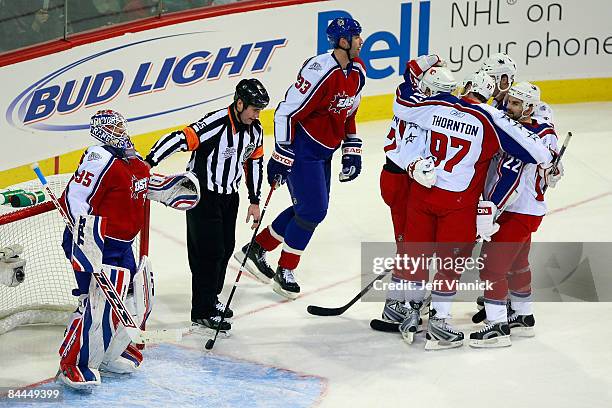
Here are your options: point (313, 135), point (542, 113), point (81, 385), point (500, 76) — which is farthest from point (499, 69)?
point (81, 385)

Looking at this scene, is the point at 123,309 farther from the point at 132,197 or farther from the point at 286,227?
the point at 286,227

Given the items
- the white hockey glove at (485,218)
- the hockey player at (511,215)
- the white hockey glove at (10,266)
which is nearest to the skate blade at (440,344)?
the hockey player at (511,215)

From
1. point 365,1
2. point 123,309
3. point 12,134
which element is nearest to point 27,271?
point 123,309

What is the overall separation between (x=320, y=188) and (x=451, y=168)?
107 cm

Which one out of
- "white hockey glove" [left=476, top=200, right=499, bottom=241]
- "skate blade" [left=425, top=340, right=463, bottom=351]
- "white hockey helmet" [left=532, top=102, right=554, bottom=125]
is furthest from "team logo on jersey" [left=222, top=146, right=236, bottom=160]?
"white hockey helmet" [left=532, top=102, right=554, bottom=125]

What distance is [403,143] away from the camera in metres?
5.96

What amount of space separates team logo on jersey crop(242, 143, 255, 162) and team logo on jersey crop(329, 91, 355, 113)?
0.64m

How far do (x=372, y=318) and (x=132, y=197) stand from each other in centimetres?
167

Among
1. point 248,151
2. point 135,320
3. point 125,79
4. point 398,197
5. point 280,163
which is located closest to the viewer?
point 135,320

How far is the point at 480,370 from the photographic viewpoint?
18.8 feet

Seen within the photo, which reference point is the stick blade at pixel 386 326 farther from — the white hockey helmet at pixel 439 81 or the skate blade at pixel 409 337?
the white hockey helmet at pixel 439 81

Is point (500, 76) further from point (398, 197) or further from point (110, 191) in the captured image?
point (110, 191)

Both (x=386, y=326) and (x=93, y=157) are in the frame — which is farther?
(x=386, y=326)

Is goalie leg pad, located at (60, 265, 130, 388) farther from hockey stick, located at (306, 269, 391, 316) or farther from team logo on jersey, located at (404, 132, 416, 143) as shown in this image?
team logo on jersey, located at (404, 132, 416, 143)
